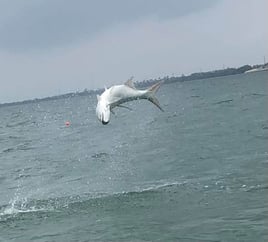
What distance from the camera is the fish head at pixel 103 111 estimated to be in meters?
9.85

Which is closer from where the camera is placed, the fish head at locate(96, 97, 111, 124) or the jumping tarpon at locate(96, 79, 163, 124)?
the fish head at locate(96, 97, 111, 124)

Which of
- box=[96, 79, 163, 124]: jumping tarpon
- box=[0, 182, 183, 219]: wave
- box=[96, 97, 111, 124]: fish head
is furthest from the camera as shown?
box=[0, 182, 183, 219]: wave

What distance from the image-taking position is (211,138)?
32250 mm

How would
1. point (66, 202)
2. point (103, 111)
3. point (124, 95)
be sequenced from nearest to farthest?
point (103, 111)
point (124, 95)
point (66, 202)

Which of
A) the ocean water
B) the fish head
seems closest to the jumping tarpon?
the fish head

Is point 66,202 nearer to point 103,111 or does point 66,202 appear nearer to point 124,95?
point 124,95

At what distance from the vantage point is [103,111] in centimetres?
1009

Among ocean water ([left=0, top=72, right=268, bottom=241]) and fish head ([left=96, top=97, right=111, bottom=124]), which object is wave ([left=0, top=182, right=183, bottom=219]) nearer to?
ocean water ([left=0, top=72, right=268, bottom=241])

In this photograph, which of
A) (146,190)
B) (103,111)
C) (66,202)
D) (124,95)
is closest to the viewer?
(103,111)

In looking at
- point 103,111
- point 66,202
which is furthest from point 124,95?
point 66,202

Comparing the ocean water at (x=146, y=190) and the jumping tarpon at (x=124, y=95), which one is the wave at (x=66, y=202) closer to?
the ocean water at (x=146, y=190)

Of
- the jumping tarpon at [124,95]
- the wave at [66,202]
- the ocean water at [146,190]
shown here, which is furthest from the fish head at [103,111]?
the wave at [66,202]

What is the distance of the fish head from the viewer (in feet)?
32.3

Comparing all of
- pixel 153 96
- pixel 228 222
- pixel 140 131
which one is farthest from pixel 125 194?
pixel 140 131
